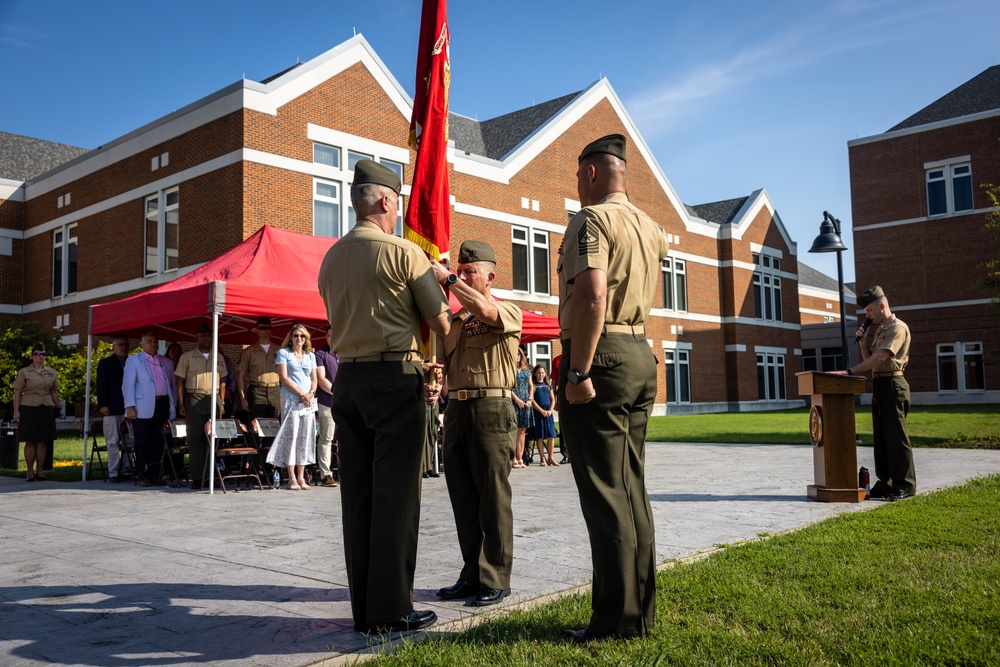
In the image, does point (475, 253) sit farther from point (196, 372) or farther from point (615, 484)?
point (196, 372)

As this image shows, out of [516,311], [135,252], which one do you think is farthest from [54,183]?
[516,311]

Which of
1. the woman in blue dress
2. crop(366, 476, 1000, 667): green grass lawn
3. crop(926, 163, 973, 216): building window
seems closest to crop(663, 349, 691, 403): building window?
crop(926, 163, 973, 216): building window

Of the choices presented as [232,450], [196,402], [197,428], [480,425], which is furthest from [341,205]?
[480,425]

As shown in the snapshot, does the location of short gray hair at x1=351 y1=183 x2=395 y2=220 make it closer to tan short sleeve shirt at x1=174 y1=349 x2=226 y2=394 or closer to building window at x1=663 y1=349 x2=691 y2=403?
tan short sleeve shirt at x1=174 y1=349 x2=226 y2=394

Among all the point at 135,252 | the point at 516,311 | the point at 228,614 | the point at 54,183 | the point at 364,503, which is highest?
the point at 54,183

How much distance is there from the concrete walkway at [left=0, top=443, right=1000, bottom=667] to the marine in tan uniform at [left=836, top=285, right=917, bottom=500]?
464 millimetres

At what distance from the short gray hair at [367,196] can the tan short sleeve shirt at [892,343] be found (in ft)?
20.7

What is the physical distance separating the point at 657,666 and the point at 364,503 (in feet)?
5.35

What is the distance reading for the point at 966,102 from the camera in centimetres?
3784

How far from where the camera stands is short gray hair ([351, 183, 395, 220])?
4266 millimetres

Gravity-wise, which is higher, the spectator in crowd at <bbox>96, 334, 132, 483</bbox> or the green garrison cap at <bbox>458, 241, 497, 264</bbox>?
the green garrison cap at <bbox>458, 241, 497, 264</bbox>

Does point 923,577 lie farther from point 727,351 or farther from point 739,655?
point 727,351

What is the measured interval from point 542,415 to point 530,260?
15.1 metres

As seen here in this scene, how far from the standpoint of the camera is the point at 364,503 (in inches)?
162
